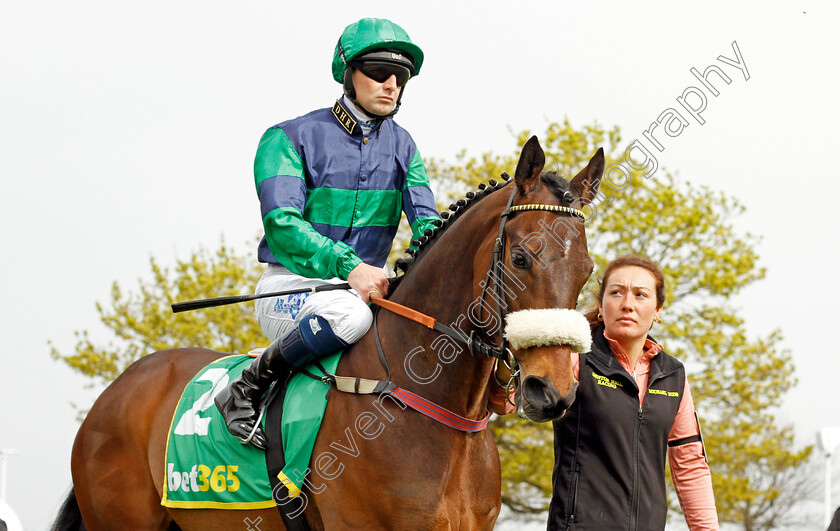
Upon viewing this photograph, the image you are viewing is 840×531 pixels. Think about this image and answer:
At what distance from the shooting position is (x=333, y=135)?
14.1 feet

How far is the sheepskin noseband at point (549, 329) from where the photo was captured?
3020 millimetres

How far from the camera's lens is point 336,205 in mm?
4258

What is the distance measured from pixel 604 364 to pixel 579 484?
497 mm

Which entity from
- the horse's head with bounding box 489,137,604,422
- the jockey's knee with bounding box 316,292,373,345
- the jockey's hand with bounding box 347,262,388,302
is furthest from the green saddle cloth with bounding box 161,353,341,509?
the horse's head with bounding box 489,137,604,422

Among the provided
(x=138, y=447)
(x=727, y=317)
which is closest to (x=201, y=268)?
(x=727, y=317)

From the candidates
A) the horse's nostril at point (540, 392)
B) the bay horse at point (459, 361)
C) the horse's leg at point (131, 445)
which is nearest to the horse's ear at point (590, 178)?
the bay horse at point (459, 361)

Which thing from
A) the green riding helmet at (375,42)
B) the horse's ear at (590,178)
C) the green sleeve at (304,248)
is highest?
the green riding helmet at (375,42)

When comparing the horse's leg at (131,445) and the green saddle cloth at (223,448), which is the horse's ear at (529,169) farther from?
the horse's leg at (131,445)

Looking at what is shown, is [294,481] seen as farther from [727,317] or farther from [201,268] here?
[201,268]

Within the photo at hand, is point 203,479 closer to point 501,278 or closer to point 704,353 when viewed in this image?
point 501,278

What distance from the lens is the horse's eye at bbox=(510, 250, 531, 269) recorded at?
319 cm

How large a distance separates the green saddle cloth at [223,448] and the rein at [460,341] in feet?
0.50

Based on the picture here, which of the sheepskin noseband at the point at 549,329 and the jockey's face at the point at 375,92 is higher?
the jockey's face at the point at 375,92

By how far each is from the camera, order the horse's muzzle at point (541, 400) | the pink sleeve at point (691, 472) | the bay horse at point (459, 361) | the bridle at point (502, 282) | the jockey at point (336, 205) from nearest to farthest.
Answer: the horse's muzzle at point (541, 400)
the bay horse at point (459, 361)
the bridle at point (502, 282)
the pink sleeve at point (691, 472)
the jockey at point (336, 205)
